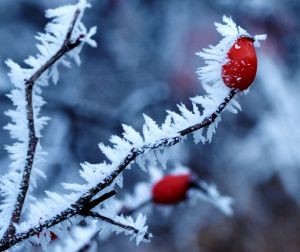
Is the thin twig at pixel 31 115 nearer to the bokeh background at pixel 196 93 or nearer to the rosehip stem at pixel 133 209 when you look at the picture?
the rosehip stem at pixel 133 209

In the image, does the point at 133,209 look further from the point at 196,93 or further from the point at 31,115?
the point at 196,93

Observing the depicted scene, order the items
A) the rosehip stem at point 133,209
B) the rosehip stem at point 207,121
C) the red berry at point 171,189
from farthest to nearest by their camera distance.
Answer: the red berry at point 171,189, the rosehip stem at point 133,209, the rosehip stem at point 207,121

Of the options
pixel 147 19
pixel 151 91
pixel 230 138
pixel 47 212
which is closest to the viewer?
pixel 47 212

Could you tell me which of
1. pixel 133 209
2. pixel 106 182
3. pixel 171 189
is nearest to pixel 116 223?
pixel 106 182

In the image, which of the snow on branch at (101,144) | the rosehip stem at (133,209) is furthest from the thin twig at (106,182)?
the rosehip stem at (133,209)

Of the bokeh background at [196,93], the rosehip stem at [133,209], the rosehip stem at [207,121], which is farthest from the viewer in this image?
the bokeh background at [196,93]

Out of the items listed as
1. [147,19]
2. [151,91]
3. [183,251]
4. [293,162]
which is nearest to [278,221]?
[293,162]

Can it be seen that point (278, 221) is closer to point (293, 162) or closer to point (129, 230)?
point (293, 162)
